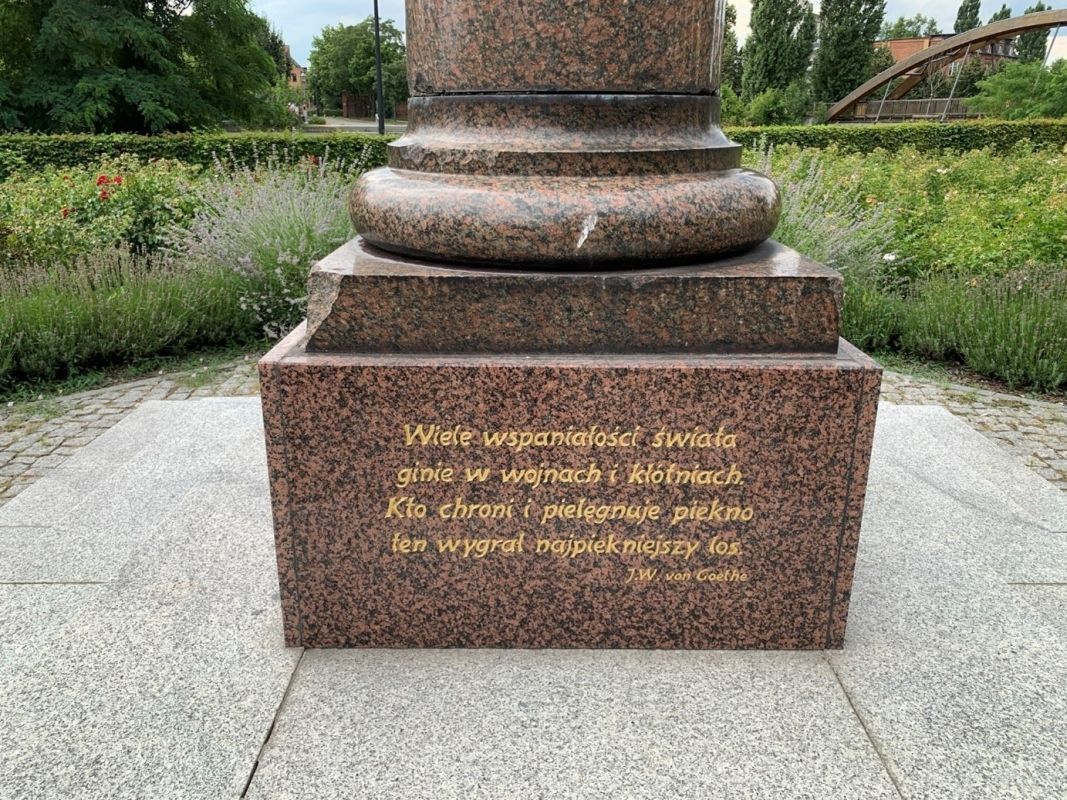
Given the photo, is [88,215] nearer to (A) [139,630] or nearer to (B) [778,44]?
(A) [139,630]

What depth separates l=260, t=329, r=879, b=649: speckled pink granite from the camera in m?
2.41

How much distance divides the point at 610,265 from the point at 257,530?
1.96m

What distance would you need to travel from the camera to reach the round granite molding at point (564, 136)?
8.42 feet

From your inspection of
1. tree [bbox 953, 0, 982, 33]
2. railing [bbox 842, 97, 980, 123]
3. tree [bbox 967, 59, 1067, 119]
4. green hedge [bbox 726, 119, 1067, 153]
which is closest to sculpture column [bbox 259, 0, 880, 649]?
green hedge [bbox 726, 119, 1067, 153]

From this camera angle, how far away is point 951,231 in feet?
28.0

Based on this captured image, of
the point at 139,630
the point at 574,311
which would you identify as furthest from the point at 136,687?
the point at 574,311

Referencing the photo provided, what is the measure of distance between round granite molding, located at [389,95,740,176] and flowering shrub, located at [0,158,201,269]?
18.8ft

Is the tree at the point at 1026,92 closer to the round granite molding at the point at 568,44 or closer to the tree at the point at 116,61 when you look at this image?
the tree at the point at 116,61

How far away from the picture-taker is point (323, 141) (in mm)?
18172

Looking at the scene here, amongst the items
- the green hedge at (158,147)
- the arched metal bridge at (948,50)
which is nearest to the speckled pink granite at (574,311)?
the green hedge at (158,147)

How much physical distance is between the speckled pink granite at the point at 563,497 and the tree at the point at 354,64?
6988 cm

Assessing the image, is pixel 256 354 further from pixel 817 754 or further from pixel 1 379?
pixel 817 754

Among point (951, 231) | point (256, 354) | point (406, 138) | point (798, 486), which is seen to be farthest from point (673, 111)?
point (951, 231)

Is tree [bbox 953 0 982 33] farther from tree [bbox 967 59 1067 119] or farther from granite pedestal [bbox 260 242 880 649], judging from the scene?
granite pedestal [bbox 260 242 880 649]
